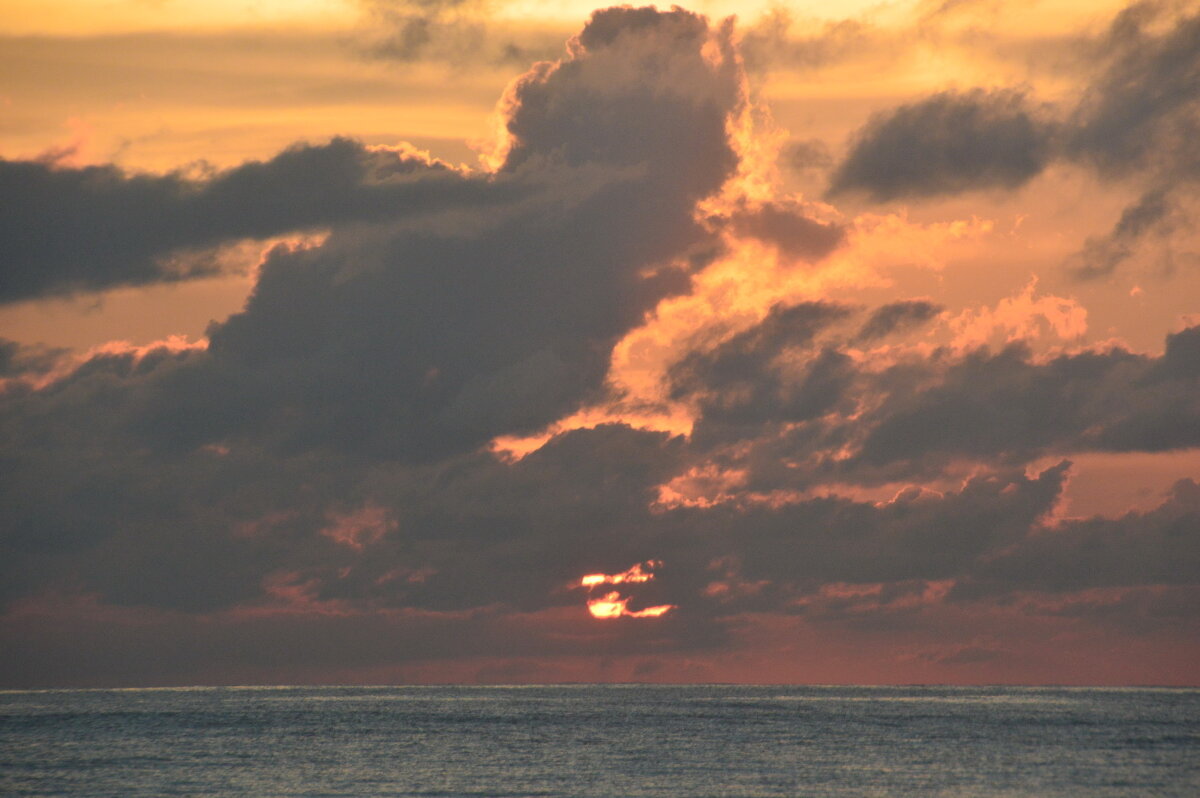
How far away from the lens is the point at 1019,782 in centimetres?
13712

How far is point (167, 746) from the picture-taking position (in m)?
194

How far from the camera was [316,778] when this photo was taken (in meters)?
141

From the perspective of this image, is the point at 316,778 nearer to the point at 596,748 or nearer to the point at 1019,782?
the point at 596,748

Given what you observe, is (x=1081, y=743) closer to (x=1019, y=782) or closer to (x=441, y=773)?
(x=1019, y=782)

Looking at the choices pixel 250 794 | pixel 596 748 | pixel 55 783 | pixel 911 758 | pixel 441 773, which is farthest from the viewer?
pixel 596 748

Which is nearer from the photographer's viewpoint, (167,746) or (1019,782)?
(1019,782)

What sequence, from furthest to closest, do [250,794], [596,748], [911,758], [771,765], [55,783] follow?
1. [596,748]
2. [911,758]
3. [771,765]
4. [55,783]
5. [250,794]

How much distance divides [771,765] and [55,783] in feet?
254

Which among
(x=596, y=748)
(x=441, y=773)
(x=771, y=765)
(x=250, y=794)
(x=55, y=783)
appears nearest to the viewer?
(x=250, y=794)

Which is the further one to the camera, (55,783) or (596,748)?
(596,748)

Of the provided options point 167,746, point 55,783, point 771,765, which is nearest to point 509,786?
point 771,765

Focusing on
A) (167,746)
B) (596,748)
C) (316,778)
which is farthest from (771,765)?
(167,746)

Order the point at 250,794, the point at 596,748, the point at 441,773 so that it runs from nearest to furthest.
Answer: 1. the point at 250,794
2. the point at 441,773
3. the point at 596,748

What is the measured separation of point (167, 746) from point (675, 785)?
9265 centimetres
